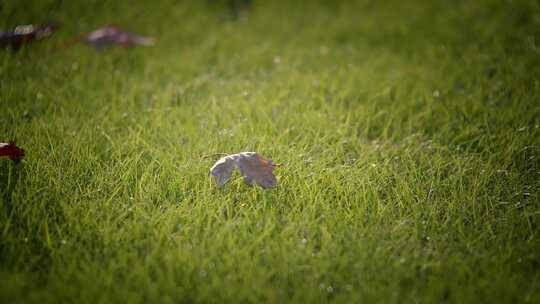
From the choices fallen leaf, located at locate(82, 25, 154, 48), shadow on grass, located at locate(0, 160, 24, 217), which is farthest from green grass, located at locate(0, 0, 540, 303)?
fallen leaf, located at locate(82, 25, 154, 48)

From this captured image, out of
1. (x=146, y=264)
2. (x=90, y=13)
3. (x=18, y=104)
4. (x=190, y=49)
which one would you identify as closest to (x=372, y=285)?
(x=146, y=264)

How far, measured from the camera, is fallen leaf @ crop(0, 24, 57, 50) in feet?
11.2

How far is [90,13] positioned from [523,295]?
4.38 meters

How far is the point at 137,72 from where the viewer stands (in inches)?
136

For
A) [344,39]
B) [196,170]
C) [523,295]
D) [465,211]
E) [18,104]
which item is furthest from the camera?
[344,39]

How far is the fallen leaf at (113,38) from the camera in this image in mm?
3707

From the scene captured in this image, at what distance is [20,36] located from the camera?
11.3 ft

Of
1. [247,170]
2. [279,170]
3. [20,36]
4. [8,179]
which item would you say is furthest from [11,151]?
[20,36]

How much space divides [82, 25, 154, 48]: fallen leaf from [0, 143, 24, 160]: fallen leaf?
1.84 m

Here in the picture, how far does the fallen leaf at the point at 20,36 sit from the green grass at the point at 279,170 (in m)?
0.09

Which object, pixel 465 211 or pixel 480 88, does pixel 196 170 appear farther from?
pixel 480 88

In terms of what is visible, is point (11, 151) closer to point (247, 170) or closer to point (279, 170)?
point (247, 170)

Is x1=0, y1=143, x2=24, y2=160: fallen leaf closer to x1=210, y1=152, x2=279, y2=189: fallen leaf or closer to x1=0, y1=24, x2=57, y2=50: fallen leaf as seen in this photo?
x1=210, y1=152, x2=279, y2=189: fallen leaf

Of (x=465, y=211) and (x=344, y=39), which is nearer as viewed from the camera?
(x=465, y=211)
